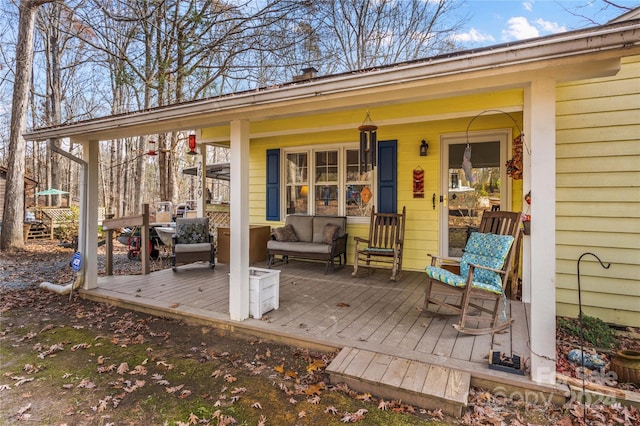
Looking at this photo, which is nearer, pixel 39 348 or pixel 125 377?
pixel 125 377

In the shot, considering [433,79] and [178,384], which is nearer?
[433,79]

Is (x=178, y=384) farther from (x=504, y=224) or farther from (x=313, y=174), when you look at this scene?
(x=313, y=174)

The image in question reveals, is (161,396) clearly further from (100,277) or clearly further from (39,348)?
(100,277)

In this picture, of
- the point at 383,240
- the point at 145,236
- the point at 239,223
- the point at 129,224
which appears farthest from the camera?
the point at 383,240

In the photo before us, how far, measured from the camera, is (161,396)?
2.30 metres

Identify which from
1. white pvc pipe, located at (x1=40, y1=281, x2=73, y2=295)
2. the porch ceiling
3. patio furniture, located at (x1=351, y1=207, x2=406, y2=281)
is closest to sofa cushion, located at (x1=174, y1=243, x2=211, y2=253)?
white pvc pipe, located at (x1=40, y1=281, x2=73, y2=295)

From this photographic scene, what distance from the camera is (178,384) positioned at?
2.45 meters

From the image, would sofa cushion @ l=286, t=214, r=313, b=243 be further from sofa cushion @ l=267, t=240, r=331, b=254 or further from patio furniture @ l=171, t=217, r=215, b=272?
patio furniture @ l=171, t=217, r=215, b=272

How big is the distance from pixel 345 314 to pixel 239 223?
1.45 metres

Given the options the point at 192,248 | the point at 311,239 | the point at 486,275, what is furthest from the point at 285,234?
the point at 486,275

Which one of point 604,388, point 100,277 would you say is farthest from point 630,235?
point 100,277

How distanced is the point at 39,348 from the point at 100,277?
2.31m

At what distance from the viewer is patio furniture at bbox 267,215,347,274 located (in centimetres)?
538

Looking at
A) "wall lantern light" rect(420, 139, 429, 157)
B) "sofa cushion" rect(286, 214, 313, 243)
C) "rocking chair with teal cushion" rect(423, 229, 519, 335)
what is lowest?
"rocking chair with teal cushion" rect(423, 229, 519, 335)
